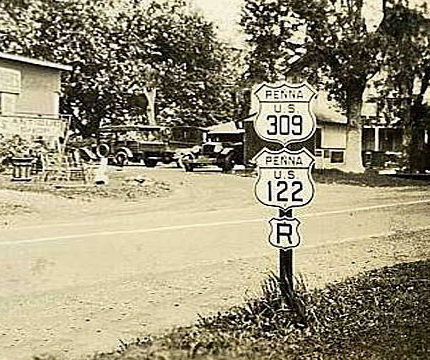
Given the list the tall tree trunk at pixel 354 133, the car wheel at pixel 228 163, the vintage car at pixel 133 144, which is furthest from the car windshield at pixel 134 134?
the tall tree trunk at pixel 354 133

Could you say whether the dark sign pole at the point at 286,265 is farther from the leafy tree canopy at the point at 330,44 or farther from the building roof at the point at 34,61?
the building roof at the point at 34,61

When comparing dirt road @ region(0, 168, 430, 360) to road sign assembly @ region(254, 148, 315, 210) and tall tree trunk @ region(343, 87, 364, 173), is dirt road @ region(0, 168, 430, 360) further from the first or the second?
road sign assembly @ region(254, 148, 315, 210)

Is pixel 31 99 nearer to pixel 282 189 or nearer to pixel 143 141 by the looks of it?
pixel 143 141

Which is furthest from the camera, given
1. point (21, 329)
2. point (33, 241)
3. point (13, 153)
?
point (13, 153)

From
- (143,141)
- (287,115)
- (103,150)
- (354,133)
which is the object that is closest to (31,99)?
(103,150)

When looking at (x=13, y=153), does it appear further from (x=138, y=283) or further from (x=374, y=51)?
(x=374, y=51)

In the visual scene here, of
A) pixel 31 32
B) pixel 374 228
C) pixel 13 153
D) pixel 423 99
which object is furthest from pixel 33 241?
pixel 423 99

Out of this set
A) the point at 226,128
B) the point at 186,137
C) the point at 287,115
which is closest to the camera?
the point at 287,115
